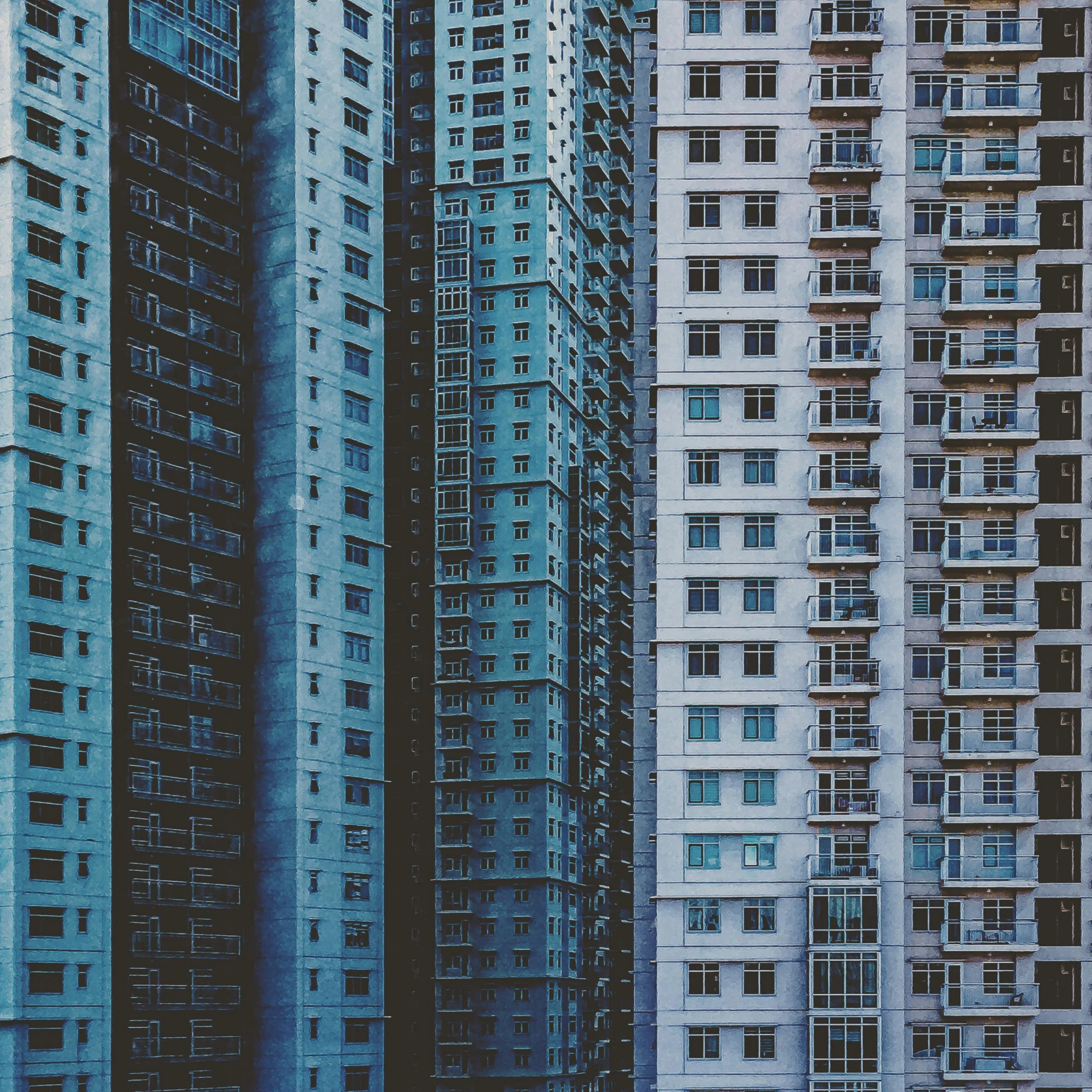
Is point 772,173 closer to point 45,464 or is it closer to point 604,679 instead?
point 45,464

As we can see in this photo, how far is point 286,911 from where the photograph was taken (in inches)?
3912

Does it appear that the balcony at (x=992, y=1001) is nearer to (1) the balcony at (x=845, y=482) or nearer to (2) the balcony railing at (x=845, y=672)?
(2) the balcony railing at (x=845, y=672)

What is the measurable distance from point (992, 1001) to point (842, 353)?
2512 centimetres

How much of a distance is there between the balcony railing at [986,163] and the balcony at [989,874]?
26165 mm

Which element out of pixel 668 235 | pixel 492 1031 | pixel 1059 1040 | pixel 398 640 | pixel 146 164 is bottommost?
pixel 492 1031

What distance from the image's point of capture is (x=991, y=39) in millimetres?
80500

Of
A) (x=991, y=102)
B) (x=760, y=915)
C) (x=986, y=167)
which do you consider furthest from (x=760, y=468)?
(x=991, y=102)

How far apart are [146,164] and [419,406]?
37139 millimetres

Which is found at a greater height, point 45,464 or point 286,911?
point 45,464

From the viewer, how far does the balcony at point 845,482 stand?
77000mm

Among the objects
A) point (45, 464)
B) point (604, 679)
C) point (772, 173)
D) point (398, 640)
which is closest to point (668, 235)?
point (772, 173)

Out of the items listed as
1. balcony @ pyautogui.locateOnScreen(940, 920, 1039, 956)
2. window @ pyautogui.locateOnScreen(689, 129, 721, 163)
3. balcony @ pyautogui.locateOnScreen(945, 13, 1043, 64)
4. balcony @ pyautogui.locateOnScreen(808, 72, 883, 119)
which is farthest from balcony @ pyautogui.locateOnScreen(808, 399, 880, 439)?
balcony @ pyautogui.locateOnScreen(940, 920, 1039, 956)

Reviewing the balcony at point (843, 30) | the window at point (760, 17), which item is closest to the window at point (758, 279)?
the balcony at point (843, 30)

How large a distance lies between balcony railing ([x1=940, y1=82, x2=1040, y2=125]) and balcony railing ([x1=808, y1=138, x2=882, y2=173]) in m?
3.67
